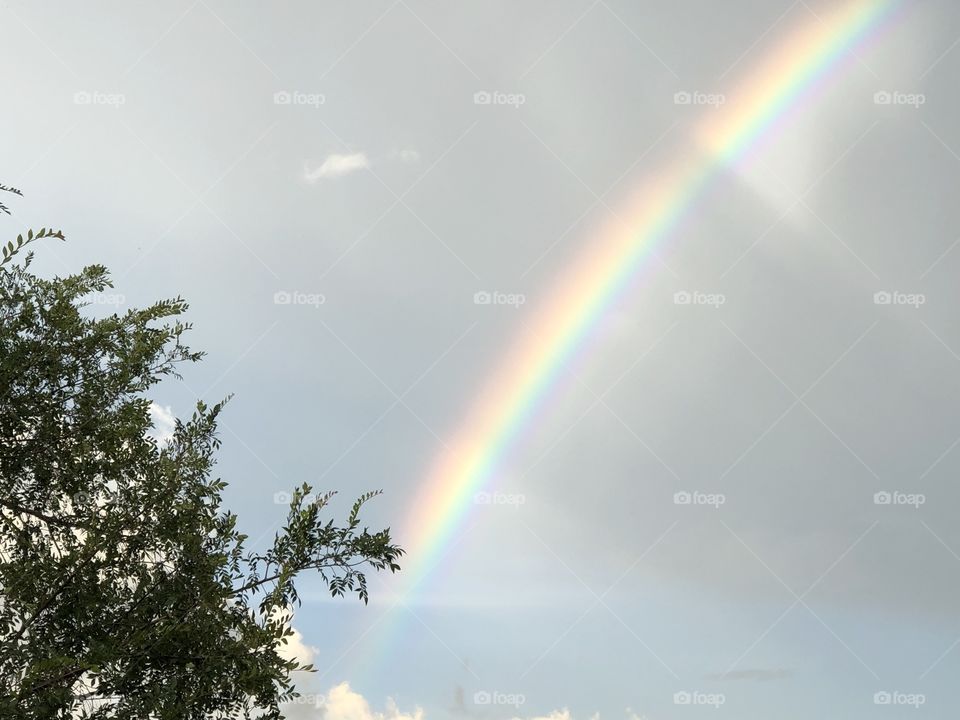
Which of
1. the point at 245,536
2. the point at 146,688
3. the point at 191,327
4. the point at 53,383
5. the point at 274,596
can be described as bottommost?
the point at 146,688

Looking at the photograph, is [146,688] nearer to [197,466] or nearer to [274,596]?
[274,596]

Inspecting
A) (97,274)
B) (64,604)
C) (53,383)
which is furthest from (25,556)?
(97,274)

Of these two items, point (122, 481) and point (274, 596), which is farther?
point (122, 481)

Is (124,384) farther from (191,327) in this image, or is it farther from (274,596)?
(274,596)

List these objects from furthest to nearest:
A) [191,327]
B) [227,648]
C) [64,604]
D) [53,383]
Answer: [191,327], [53,383], [64,604], [227,648]

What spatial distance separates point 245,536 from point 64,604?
5.34 feet

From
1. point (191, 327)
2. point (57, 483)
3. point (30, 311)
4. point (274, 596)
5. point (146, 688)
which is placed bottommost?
point (146, 688)

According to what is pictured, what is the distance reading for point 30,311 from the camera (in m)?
8.30

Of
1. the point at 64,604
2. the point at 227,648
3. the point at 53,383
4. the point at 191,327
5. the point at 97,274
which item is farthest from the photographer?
the point at 191,327

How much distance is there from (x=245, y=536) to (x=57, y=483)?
193 centimetres

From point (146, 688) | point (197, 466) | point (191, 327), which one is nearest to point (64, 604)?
point (146, 688)

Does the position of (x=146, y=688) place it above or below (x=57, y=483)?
below

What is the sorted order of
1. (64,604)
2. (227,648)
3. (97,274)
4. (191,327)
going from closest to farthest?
(227,648)
(64,604)
(97,274)
(191,327)

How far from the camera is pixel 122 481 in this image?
27.8 ft
